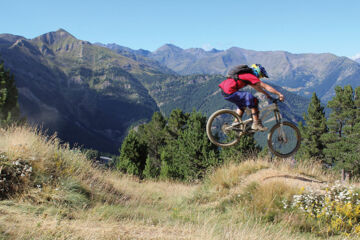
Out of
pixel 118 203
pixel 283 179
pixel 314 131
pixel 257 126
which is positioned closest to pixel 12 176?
pixel 118 203

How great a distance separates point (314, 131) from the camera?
162 feet

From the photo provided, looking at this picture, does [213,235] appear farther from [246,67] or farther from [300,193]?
[246,67]

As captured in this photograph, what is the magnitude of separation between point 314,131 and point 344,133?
5332 mm

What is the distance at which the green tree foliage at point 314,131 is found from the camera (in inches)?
1907

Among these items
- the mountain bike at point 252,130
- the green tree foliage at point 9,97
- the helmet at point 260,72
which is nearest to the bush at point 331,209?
the mountain bike at point 252,130

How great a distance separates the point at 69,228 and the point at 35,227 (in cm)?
66

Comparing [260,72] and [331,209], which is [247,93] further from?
[331,209]

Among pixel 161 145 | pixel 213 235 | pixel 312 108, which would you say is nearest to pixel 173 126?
pixel 161 145

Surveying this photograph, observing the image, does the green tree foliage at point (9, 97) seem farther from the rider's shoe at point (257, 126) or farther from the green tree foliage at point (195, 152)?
the rider's shoe at point (257, 126)

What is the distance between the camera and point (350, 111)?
44844mm

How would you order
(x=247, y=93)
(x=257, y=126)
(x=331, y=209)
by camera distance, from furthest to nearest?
1. (x=257, y=126)
2. (x=247, y=93)
3. (x=331, y=209)

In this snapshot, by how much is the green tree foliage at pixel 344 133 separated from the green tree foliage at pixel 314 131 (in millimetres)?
1694

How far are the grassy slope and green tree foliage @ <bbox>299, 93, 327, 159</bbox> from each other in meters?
40.3

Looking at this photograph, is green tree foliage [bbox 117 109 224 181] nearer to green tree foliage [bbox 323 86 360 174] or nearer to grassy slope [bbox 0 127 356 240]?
grassy slope [bbox 0 127 356 240]
